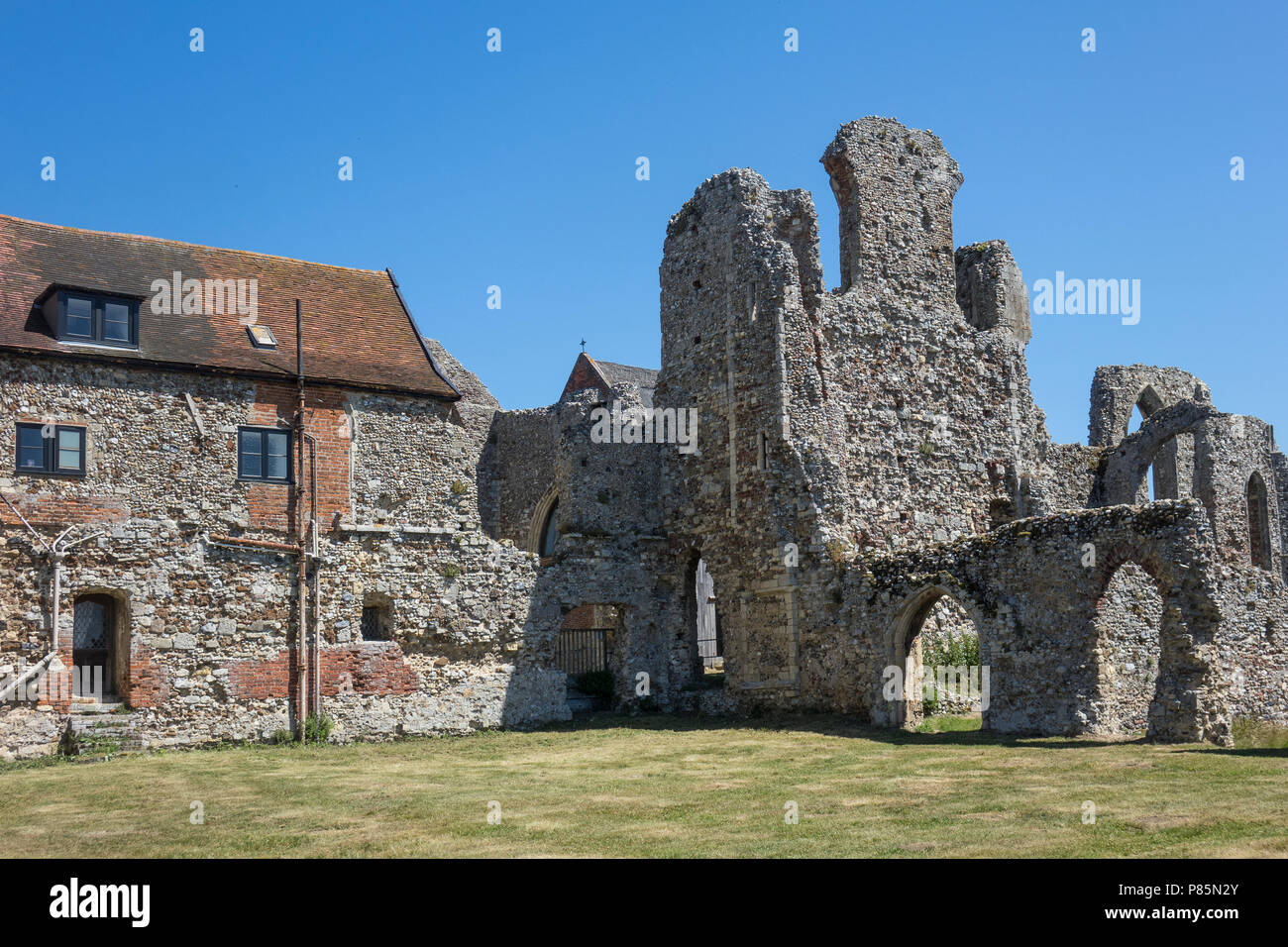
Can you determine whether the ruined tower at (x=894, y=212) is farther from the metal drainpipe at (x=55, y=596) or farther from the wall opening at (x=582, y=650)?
the metal drainpipe at (x=55, y=596)

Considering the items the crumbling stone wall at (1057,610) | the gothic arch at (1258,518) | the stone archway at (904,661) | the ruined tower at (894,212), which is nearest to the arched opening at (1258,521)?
the gothic arch at (1258,518)

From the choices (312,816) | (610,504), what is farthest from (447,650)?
(312,816)

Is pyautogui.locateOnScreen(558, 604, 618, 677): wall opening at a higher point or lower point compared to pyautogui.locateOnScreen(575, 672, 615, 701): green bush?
higher

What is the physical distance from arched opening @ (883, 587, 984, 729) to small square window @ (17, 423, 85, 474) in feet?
48.7

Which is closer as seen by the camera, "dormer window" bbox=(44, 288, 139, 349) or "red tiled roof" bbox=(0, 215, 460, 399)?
"dormer window" bbox=(44, 288, 139, 349)

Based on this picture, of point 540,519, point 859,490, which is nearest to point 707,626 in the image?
point 540,519

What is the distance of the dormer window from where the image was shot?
2139cm

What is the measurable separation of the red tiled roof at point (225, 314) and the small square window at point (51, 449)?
4.56 ft

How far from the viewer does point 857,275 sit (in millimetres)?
26281

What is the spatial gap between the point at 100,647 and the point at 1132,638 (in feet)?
61.9

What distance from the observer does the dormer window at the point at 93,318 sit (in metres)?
21.4

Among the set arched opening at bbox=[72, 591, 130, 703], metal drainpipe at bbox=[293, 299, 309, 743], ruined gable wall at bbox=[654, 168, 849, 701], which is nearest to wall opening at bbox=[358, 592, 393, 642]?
metal drainpipe at bbox=[293, 299, 309, 743]

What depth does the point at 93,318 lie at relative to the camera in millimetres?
21688

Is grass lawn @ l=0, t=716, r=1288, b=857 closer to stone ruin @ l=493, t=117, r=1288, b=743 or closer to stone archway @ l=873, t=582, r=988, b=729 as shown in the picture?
stone archway @ l=873, t=582, r=988, b=729
